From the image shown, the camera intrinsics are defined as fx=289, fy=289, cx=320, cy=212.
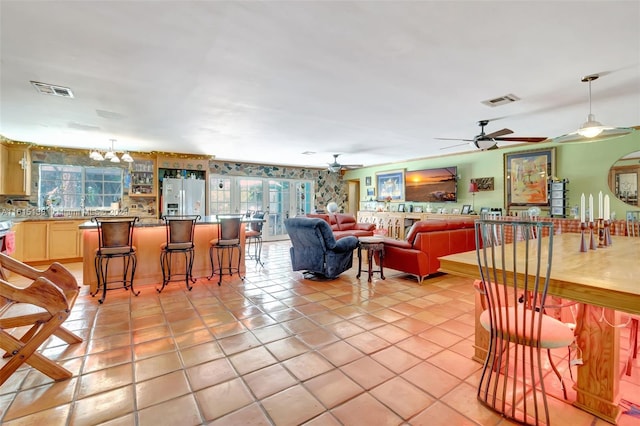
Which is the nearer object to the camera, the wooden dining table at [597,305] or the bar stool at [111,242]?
the wooden dining table at [597,305]

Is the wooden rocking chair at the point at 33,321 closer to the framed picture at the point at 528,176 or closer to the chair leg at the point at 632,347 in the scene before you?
the chair leg at the point at 632,347

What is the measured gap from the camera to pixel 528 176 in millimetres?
6273

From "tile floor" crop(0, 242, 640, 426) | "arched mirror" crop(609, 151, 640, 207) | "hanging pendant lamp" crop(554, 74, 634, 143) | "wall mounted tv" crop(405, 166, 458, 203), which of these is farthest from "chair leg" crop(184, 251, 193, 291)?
"arched mirror" crop(609, 151, 640, 207)

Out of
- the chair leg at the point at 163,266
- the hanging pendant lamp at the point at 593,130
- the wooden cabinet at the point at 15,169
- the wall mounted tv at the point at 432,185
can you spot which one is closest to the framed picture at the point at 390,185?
the wall mounted tv at the point at 432,185

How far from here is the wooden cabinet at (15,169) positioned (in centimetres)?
559

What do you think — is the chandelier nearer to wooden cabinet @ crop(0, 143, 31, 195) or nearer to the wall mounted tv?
wooden cabinet @ crop(0, 143, 31, 195)

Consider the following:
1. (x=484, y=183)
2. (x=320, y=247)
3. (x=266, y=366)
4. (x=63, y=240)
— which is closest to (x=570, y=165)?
(x=484, y=183)

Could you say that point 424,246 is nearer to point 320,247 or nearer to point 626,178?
point 320,247

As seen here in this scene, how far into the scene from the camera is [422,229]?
4.45m

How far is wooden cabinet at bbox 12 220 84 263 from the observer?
18.0ft

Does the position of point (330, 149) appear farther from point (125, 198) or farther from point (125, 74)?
point (125, 198)

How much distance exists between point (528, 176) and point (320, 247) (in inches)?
198

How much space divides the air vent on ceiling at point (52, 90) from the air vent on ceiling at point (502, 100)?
4.93 meters

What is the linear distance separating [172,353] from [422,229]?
11.8 ft
